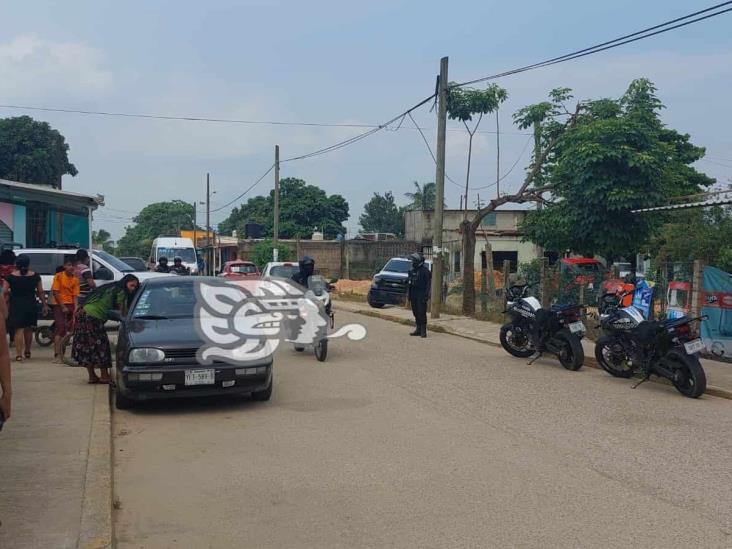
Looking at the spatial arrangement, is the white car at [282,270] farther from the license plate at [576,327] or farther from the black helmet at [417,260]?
the license plate at [576,327]

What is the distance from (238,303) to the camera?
10344 millimetres

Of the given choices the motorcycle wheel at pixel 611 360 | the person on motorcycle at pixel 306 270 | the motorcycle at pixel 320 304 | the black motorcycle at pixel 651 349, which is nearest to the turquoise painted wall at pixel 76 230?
the person on motorcycle at pixel 306 270

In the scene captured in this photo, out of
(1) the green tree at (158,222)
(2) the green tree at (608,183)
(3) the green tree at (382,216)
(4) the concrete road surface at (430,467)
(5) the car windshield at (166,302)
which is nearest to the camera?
(4) the concrete road surface at (430,467)

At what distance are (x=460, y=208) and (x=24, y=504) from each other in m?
48.8

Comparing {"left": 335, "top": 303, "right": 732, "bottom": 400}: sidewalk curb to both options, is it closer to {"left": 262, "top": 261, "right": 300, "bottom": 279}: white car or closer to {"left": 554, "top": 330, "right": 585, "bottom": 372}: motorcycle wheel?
{"left": 554, "top": 330, "right": 585, "bottom": 372}: motorcycle wheel

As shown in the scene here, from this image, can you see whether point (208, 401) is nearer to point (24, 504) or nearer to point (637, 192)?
point (24, 504)

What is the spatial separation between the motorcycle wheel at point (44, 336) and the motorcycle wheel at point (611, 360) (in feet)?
33.7

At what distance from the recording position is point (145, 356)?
28.0ft

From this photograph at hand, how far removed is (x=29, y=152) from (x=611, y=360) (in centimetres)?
4621

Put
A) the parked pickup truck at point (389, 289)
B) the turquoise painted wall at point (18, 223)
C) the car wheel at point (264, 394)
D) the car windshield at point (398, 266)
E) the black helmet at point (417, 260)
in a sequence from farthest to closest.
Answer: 1. the car windshield at point (398, 266)
2. the parked pickup truck at point (389, 289)
3. the turquoise painted wall at point (18, 223)
4. the black helmet at point (417, 260)
5. the car wheel at point (264, 394)

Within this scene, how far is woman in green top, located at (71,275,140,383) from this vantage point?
32.6 ft

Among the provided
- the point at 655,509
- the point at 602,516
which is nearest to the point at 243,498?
the point at 602,516

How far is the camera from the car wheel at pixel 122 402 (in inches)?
351

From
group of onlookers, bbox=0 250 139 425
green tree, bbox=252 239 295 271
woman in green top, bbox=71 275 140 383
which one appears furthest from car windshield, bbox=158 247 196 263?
woman in green top, bbox=71 275 140 383
